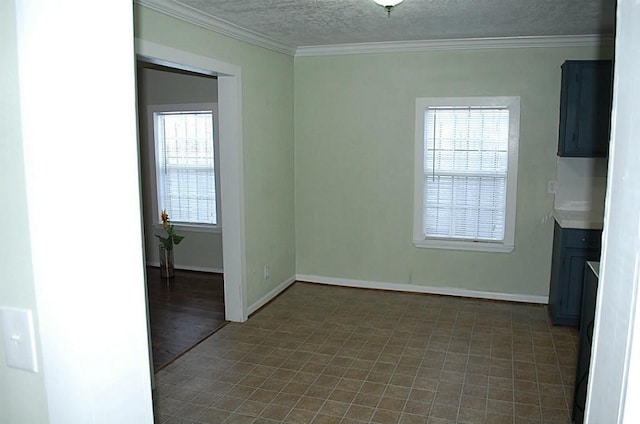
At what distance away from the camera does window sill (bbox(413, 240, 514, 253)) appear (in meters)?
5.00

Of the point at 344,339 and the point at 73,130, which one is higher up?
the point at 73,130

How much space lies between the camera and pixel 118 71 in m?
0.91

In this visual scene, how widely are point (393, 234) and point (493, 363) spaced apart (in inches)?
75.3

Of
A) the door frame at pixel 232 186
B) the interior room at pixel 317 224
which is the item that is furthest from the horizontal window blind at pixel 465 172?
the door frame at pixel 232 186

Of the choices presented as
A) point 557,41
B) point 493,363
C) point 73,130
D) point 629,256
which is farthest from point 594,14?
point 73,130

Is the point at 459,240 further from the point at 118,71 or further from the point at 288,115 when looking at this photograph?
the point at 118,71

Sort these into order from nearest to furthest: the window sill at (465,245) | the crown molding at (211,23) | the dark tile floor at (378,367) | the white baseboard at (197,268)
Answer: the dark tile floor at (378,367), the crown molding at (211,23), the window sill at (465,245), the white baseboard at (197,268)

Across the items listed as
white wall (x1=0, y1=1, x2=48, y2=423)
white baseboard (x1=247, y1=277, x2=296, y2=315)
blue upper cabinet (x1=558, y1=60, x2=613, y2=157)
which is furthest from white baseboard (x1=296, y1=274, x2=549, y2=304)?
white wall (x1=0, y1=1, x2=48, y2=423)

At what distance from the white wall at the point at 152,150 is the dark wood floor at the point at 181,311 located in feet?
0.61

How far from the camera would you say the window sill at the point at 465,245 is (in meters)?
5.00

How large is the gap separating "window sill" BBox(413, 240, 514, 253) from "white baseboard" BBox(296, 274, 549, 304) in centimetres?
43

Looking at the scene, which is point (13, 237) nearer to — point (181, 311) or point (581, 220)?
point (181, 311)

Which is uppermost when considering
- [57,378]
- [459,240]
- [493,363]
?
[57,378]

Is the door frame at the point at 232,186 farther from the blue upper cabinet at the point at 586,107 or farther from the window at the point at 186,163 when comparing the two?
the blue upper cabinet at the point at 586,107
